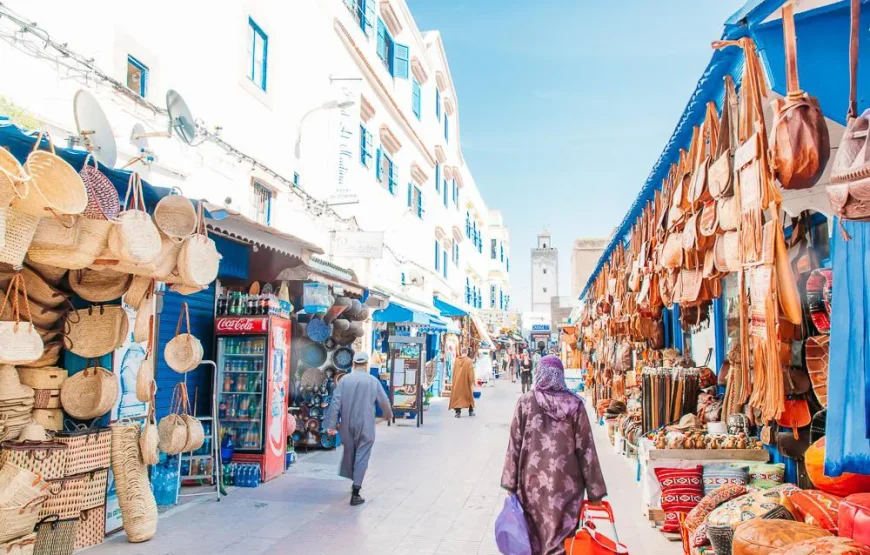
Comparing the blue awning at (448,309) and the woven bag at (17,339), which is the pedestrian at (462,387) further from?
the woven bag at (17,339)

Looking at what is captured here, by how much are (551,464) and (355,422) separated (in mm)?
3484

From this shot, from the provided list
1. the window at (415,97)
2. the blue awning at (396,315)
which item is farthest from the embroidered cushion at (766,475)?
the window at (415,97)

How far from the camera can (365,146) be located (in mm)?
16109

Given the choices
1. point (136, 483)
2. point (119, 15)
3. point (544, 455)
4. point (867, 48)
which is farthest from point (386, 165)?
point (867, 48)

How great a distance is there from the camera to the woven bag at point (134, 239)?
181 inches

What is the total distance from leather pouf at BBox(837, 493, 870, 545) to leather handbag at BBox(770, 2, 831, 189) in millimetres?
1554

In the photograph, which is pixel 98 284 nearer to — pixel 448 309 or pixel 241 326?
pixel 241 326

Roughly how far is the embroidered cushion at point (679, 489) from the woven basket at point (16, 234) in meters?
5.13

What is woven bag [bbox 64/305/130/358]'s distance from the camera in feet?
18.4

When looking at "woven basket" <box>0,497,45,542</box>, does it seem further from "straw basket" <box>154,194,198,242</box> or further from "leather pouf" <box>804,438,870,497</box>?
"leather pouf" <box>804,438,870,497</box>

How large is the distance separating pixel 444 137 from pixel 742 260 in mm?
24263

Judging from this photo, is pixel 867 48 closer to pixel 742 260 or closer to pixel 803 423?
pixel 742 260

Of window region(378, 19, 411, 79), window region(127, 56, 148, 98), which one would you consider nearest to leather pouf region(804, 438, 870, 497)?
window region(127, 56, 148, 98)

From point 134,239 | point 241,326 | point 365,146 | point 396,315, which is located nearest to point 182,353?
point 241,326
